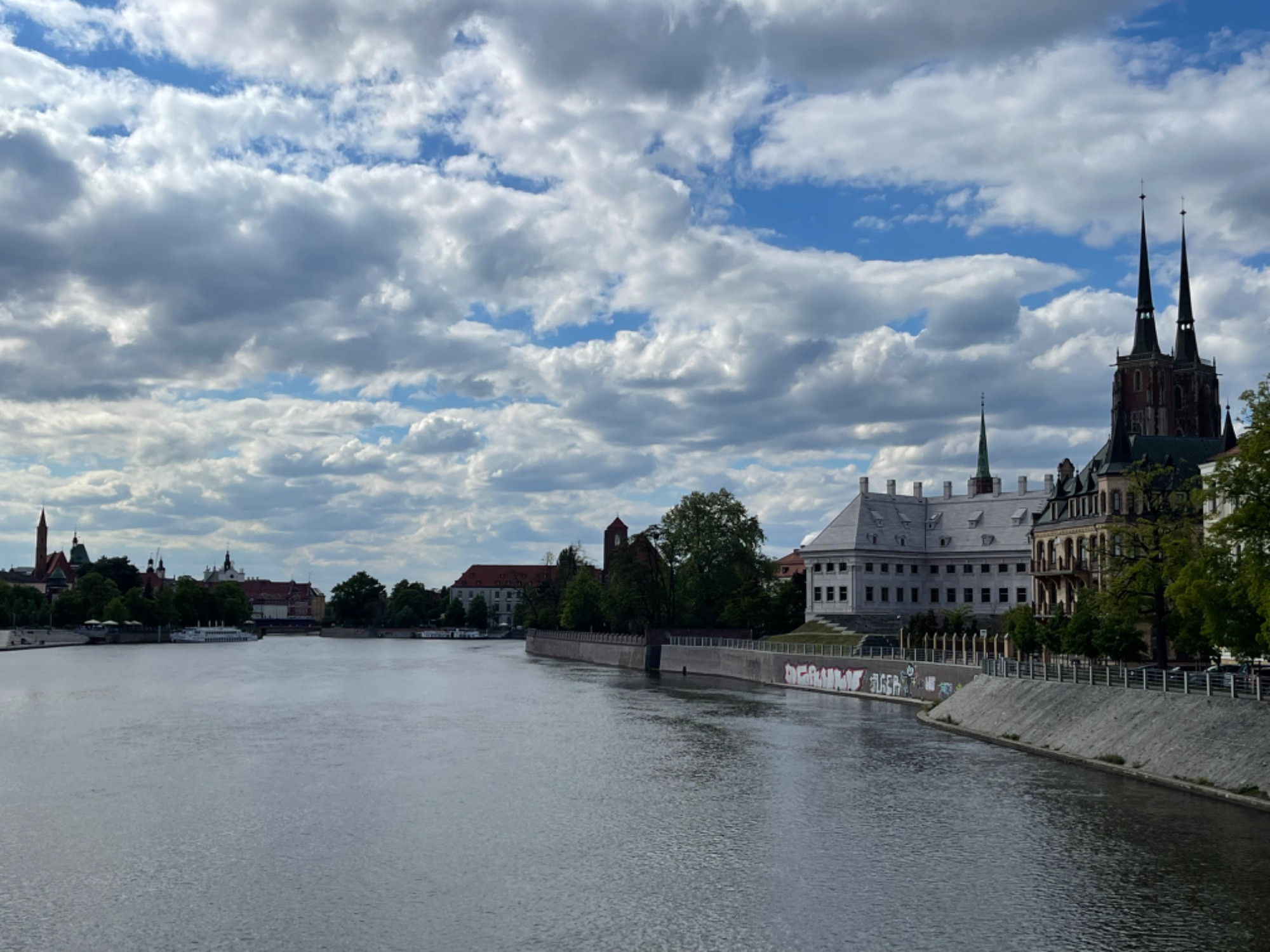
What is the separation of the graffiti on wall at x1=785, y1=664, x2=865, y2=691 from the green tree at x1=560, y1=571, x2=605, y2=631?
61.8 meters

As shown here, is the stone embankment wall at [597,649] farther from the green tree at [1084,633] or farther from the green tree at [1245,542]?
the green tree at [1245,542]

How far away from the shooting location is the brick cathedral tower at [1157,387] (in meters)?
126

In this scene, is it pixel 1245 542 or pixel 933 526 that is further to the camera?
pixel 933 526

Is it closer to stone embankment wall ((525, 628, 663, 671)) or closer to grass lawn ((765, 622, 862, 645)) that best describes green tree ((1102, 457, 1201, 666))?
grass lawn ((765, 622, 862, 645))

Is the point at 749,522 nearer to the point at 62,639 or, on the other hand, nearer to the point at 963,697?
the point at 963,697

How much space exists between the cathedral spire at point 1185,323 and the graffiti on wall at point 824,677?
64568 mm

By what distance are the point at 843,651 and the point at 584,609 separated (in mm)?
68318

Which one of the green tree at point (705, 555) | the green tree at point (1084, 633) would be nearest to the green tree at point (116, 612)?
the green tree at point (705, 555)

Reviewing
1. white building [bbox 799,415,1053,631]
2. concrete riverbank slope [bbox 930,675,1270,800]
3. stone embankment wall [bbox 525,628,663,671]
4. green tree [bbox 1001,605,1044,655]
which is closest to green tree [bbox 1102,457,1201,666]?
concrete riverbank slope [bbox 930,675,1270,800]

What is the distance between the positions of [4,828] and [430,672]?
82.7 metres

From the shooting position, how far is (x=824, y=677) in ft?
295

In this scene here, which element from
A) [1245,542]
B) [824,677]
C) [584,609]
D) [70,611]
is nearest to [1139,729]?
[1245,542]

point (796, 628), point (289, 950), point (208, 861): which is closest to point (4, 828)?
point (208, 861)

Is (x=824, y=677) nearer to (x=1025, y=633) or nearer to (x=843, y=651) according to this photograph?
(x=843, y=651)
